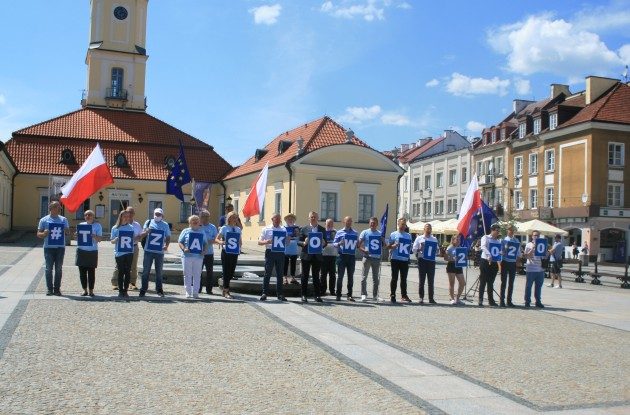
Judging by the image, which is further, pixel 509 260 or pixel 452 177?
pixel 452 177

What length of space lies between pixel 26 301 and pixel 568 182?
142ft

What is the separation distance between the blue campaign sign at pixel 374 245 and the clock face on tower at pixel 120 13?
46.3 meters

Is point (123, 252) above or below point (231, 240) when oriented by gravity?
below

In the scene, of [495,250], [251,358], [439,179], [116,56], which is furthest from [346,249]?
[439,179]

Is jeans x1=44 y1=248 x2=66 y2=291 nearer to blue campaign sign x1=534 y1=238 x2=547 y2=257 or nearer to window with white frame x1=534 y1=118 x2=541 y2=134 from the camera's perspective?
blue campaign sign x1=534 y1=238 x2=547 y2=257

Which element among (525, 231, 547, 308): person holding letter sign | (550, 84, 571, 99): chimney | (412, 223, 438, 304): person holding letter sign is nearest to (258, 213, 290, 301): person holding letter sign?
(412, 223, 438, 304): person holding letter sign

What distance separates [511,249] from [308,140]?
78.6ft

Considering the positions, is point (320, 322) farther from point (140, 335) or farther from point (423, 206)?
point (423, 206)

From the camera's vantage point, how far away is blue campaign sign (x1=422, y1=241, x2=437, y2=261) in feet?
48.6

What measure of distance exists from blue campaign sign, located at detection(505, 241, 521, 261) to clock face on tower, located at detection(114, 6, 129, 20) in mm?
47160

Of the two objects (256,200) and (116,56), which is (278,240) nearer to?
(256,200)

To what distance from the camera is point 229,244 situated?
45.4 feet

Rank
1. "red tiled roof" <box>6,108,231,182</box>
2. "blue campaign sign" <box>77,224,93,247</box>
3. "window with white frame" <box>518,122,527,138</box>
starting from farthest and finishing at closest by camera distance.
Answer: "window with white frame" <box>518,122,527,138</box>, "red tiled roof" <box>6,108,231,182</box>, "blue campaign sign" <box>77,224,93,247</box>

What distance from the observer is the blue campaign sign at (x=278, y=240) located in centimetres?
1352
